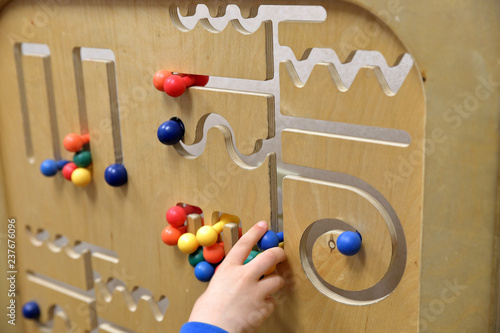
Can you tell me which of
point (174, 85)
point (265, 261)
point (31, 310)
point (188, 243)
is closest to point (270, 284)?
point (265, 261)

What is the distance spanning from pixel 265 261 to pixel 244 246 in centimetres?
4

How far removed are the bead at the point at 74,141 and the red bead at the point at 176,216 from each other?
20cm

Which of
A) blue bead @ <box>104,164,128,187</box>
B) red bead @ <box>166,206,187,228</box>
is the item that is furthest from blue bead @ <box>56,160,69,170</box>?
red bead @ <box>166,206,187,228</box>

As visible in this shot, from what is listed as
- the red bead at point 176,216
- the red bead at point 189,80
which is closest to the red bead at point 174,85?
the red bead at point 189,80

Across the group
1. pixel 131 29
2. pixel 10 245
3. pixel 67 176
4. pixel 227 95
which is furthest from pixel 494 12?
pixel 10 245

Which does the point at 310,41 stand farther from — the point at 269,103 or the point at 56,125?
the point at 56,125

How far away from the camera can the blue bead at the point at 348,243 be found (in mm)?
624

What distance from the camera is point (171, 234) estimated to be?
2.58 ft

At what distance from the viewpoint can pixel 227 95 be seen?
71cm

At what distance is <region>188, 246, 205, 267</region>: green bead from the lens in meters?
0.78

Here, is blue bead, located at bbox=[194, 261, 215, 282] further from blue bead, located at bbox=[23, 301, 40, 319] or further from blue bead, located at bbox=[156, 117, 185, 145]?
blue bead, located at bbox=[23, 301, 40, 319]

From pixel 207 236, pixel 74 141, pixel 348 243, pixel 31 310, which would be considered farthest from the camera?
pixel 31 310

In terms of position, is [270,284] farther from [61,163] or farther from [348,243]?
[61,163]

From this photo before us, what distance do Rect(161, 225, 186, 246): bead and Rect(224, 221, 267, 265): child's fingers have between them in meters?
0.12
